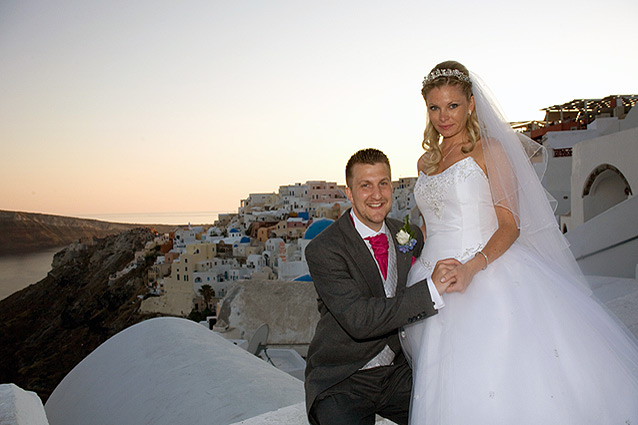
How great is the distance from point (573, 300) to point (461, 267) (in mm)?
464

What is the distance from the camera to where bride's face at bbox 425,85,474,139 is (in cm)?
220

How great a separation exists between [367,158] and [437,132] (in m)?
0.57

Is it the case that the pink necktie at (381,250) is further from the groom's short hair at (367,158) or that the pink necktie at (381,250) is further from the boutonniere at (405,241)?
the groom's short hair at (367,158)

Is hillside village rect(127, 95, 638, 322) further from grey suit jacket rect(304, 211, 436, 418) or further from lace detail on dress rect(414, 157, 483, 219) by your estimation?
grey suit jacket rect(304, 211, 436, 418)

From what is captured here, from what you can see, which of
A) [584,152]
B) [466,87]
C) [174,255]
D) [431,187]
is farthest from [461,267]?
[174,255]

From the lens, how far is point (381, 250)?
214 centimetres

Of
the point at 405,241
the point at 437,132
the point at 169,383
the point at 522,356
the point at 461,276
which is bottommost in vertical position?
the point at 169,383

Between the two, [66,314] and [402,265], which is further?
[66,314]

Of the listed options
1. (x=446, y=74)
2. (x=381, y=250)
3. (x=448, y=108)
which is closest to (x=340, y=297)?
(x=381, y=250)

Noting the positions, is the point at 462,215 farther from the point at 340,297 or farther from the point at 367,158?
the point at 340,297

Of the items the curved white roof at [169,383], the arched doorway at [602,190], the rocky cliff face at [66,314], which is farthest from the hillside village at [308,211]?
the rocky cliff face at [66,314]

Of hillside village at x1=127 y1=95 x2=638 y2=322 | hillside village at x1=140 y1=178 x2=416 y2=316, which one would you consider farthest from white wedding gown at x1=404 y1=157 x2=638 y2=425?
hillside village at x1=140 y1=178 x2=416 y2=316

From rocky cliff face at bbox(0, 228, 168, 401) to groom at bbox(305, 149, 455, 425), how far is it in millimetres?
36243

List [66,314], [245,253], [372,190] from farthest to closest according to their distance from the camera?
[66,314] < [245,253] < [372,190]
